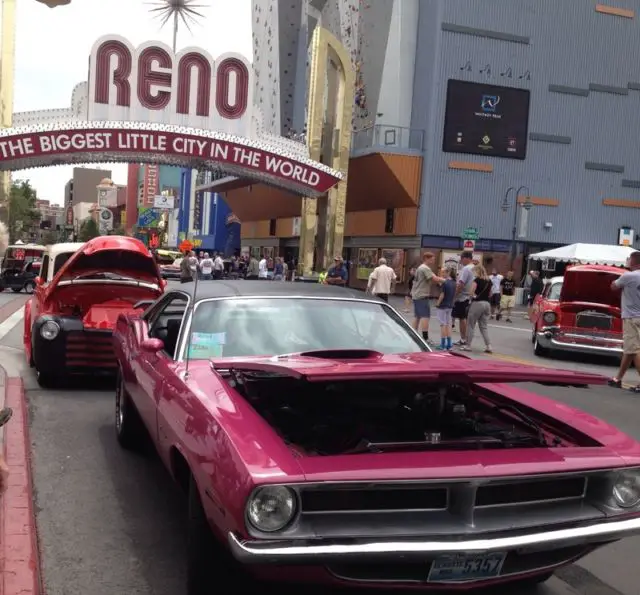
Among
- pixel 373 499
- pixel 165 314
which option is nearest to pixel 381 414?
pixel 373 499

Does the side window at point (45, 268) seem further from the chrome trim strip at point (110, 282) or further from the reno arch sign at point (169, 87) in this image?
the reno arch sign at point (169, 87)

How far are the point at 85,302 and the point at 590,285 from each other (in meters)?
8.67

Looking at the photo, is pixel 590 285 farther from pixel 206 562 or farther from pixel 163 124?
pixel 163 124

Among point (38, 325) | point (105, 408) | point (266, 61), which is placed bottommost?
point (105, 408)

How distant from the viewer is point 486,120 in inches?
1201

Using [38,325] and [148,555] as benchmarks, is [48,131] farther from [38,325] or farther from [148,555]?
[148,555]

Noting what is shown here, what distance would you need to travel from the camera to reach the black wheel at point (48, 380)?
7.51 metres

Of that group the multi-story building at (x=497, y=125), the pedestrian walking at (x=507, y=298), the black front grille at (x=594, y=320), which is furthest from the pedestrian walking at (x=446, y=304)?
the multi-story building at (x=497, y=125)

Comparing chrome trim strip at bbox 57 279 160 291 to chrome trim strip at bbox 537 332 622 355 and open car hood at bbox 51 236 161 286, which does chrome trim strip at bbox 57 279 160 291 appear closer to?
open car hood at bbox 51 236 161 286

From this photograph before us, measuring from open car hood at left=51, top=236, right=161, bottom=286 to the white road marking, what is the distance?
401 cm

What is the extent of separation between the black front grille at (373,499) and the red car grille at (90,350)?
17.4 ft

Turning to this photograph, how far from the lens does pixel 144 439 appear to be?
18.0 ft

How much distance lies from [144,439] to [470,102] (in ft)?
89.9

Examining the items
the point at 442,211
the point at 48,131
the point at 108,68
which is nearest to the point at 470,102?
the point at 442,211
